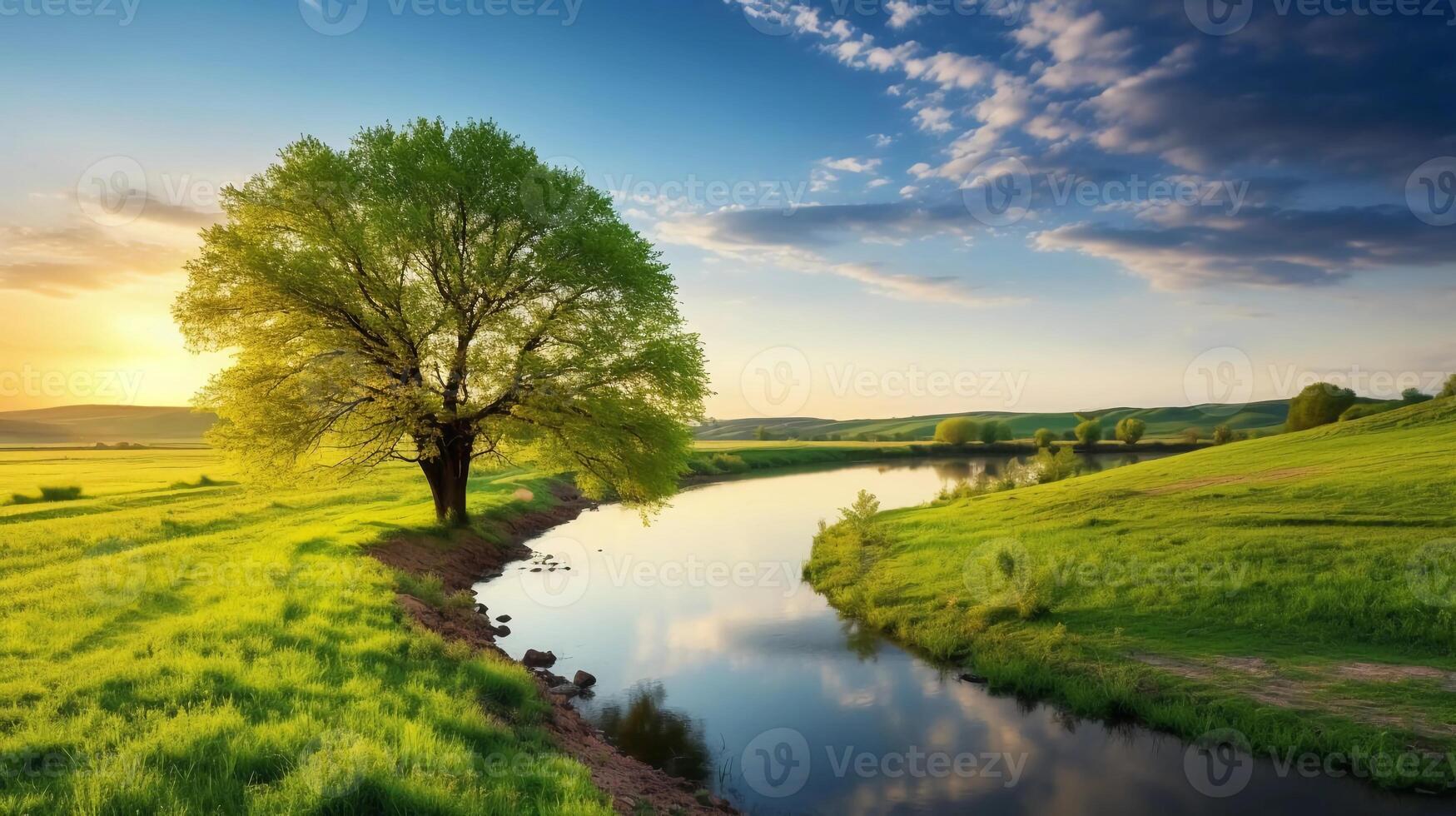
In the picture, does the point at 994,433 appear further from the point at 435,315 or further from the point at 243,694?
the point at 243,694

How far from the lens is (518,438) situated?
23312 mm

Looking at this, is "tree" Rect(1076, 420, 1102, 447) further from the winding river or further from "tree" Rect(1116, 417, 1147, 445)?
the winding river

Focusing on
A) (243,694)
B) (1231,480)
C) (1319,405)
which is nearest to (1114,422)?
(1319,405)

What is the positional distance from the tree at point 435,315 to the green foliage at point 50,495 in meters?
18.7

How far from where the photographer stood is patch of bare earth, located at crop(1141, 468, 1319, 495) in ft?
83.2

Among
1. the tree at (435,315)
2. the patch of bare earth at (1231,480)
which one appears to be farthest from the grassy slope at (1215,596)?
the tree at (435,315)

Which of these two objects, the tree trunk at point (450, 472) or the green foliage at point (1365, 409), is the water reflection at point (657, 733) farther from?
the green foliage at point (1365, 409)

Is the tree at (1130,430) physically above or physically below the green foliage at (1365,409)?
below

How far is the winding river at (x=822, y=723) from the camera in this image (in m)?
10.2

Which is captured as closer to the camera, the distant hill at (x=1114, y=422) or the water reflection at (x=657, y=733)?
the water reflection at (x=657, y=733)

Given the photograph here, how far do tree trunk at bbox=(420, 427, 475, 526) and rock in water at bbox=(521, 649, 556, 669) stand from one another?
11108mm

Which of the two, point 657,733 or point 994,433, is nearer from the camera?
point 657,733

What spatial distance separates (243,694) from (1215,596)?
67.2 ft

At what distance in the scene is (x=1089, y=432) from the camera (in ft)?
314
